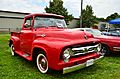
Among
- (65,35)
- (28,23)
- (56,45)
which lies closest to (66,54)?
(56,45)

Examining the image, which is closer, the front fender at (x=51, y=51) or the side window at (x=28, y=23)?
the front fender at (x=51, y=51)

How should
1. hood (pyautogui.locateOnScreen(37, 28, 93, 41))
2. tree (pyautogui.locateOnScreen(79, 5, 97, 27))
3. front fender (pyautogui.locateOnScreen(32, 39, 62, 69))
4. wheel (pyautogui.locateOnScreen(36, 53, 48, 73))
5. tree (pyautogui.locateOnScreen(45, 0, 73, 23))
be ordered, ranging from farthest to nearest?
tree (pyautogui.locateOnScreen(79, 5, 97, 27))
tree (pyautogui.locateOnScreen(45, 0, 73, 23))
wheel (pyautogui.locateOnScreen(36, 53, 48, 73))
hood (pyautogui.locateOnScreen(37, 28, 93, 41))
front fender (pyautogui.locateOnScreen(32, 39, 62, 69))

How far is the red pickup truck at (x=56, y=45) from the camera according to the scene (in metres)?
4.79

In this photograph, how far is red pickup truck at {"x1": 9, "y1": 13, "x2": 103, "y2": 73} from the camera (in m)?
4.79

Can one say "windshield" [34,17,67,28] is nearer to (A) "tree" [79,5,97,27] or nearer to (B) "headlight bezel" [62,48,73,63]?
(B) "headlight bezel" [62,48,73,63]

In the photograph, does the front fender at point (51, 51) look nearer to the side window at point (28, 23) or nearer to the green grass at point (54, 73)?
the green grass at point (54, 73)

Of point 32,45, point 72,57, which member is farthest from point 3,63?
point 72,57

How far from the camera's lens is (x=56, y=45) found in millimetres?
4875

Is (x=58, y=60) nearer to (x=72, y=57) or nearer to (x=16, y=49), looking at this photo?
(x=72, y=57)

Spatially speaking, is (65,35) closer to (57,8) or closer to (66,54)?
(66,54)

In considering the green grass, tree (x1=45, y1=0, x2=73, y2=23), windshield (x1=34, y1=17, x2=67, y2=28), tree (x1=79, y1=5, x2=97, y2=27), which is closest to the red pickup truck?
windshield (x1=34, y1=17, x2=67, y2=28)

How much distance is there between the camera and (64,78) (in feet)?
17.3

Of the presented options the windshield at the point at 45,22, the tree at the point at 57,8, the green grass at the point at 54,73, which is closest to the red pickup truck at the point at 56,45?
the windshield at the point at 45,22

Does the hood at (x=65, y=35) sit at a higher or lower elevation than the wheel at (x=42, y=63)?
higher
